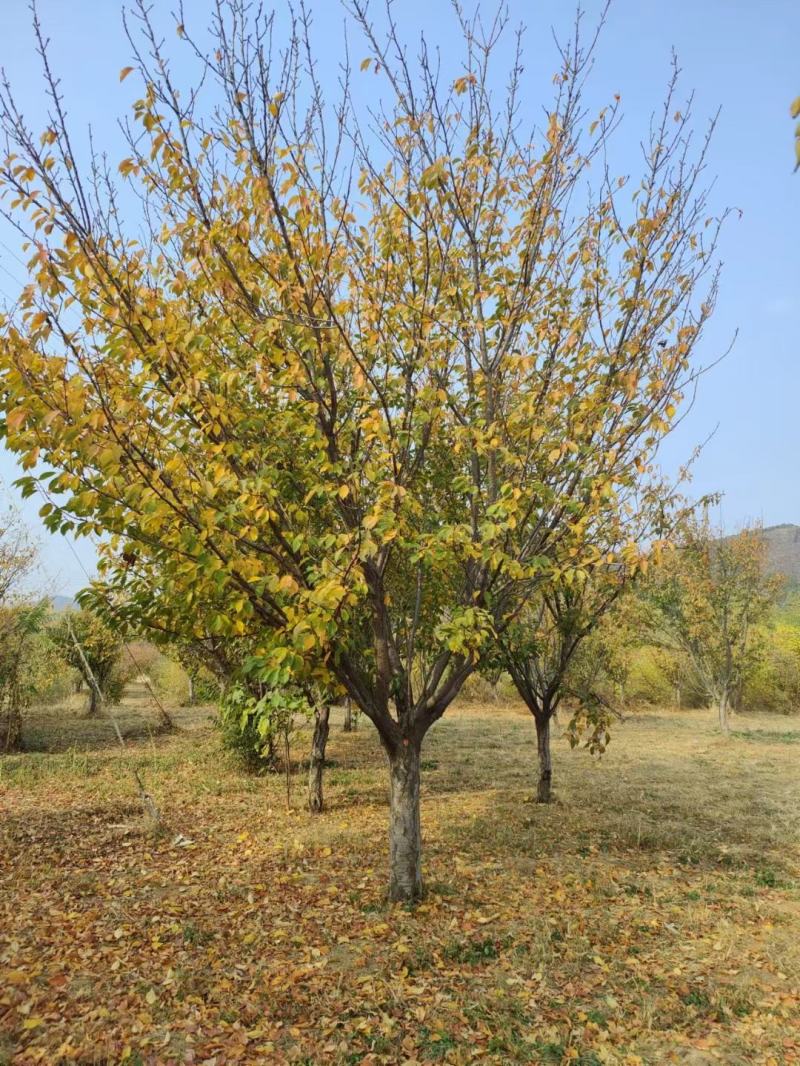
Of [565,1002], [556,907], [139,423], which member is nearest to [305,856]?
Result: [556,907]

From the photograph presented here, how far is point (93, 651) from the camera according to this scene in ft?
63.8

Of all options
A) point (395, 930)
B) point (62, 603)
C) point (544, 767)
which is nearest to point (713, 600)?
point (544, 767)

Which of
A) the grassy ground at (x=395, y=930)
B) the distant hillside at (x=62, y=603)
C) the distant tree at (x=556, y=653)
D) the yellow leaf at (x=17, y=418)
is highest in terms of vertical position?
the distant hillside at (x=62, y=603)

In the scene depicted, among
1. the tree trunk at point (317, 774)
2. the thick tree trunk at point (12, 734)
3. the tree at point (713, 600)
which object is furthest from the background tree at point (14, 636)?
the tree at point (713, 600)

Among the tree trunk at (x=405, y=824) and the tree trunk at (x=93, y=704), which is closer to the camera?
the tree trunk at (x=405, y=824)

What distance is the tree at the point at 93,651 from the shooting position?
18344 mm

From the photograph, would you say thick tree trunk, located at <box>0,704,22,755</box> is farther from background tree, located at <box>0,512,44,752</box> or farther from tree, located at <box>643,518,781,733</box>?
tree, located at <box>643,518,781,733</box>

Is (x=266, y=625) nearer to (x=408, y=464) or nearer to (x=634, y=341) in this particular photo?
(x=408, y=464)

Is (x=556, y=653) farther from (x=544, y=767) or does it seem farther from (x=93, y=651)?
(x=93, y=651)

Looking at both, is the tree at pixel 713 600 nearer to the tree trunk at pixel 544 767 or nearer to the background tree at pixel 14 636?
the tree trunk at pixel 544 767

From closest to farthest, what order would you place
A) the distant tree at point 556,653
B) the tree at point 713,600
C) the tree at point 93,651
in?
the distant tree at point 556,653 → the tree at point 93,651 → the tree at point 713,600

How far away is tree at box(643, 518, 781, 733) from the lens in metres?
18.8

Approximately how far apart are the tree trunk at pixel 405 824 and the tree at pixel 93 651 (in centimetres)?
1351

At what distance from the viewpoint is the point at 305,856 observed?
721 centimetres
